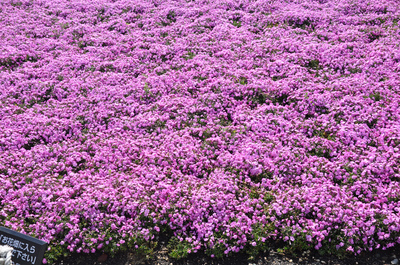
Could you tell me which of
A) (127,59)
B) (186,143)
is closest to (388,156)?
(186,143)

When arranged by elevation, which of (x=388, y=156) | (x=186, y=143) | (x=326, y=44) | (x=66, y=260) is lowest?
(x=66, y=260)

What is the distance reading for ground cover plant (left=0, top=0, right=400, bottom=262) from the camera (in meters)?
6.89

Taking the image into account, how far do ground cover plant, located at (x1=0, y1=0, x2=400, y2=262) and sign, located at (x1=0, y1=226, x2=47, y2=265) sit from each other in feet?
4.75

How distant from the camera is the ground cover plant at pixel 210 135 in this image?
22.6ft

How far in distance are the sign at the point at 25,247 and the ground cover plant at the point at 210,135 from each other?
1.45 meters

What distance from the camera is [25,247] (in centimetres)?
530

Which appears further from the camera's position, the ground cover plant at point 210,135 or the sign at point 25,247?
the ground cover plant at point 210,135

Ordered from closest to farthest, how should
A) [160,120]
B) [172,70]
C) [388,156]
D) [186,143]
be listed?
[388,156] < [186,143] < [160,120] < [172,70]

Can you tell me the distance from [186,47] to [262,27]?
168 inches

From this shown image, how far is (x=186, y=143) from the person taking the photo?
9.04 meters

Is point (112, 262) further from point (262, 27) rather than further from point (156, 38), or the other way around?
point (262, 27)

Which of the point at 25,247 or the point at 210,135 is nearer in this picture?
the point at 25,247

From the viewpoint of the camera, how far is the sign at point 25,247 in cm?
524

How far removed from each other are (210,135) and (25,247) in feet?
18.1
